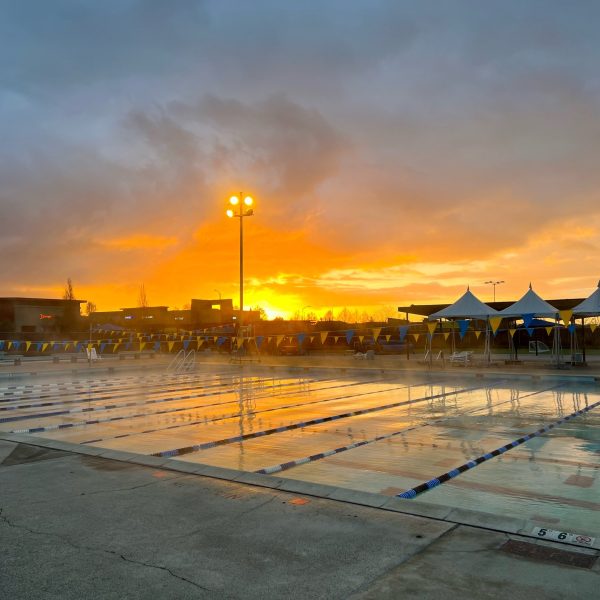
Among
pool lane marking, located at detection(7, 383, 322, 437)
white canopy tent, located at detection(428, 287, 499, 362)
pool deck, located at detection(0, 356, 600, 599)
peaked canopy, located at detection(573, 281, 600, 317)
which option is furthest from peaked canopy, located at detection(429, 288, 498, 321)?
pool deck, located at detection(0, 356, 600, 599)

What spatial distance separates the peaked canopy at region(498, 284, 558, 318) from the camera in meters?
23.4

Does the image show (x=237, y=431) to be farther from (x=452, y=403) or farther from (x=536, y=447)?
(x=452, y=403)

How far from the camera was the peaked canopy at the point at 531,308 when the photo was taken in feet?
76.9

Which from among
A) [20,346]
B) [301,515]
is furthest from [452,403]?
[20,346]

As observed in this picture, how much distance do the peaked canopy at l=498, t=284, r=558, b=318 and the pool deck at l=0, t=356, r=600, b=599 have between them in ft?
65.3

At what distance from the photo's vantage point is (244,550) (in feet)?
14.4

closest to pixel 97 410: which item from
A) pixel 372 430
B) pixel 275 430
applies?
pixel 275 430

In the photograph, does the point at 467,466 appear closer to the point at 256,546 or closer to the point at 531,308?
the point at 256,546

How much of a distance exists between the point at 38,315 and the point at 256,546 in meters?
75.2

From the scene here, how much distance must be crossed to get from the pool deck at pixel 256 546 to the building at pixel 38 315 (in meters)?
68.7

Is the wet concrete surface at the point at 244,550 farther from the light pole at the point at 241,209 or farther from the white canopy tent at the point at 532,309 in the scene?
the light pole at the point at 241,209

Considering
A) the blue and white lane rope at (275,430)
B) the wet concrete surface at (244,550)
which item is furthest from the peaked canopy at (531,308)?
the wet concrete surface at (244,550)

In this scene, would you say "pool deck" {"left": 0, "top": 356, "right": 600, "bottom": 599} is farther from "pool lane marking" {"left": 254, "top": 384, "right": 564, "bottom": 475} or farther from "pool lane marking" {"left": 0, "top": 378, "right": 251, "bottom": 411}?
"pool lane marking" {"left": 0, "top": 378, "right": 251, "bottom": 411}

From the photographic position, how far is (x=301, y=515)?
17.0ft
